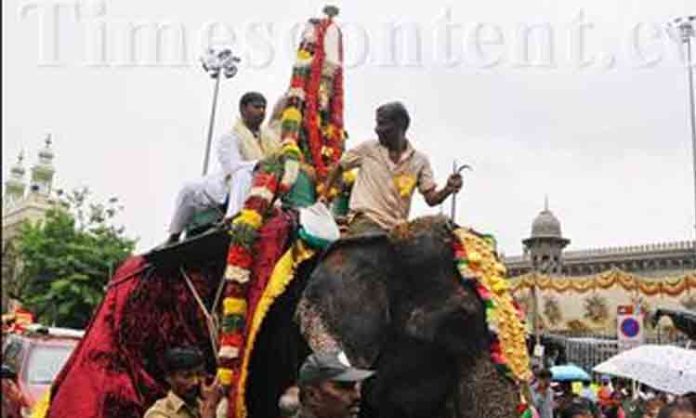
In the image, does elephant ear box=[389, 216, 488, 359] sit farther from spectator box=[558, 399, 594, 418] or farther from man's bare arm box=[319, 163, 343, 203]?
spectator box=[558, 399, 594, 418]

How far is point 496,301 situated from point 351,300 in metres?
0.71

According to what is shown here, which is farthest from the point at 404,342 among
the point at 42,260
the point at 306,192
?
the point at 42,260

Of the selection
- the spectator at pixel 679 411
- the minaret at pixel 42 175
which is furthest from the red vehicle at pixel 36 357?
the minaret at pixel 42 175

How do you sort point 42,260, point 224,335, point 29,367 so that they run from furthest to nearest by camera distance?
point 42,260
point 29,367
point 224,335

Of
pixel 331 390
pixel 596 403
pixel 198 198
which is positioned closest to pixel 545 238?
pixel 596 403

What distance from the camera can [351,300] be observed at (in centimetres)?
489

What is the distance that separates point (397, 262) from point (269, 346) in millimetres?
993

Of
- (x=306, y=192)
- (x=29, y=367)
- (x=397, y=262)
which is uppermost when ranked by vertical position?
(x=306, y=192)

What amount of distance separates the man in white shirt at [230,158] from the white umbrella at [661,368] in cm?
361

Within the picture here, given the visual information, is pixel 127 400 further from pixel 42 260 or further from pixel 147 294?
pixel 42 260

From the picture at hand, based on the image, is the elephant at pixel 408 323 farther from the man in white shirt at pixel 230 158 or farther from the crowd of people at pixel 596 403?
the man in white shirt at pixel 230 158

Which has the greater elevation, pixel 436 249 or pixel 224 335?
pixel 436 249

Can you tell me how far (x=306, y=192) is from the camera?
6.14 m

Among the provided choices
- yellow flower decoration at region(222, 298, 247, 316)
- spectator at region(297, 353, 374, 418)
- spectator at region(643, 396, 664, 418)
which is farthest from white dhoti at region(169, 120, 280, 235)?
spectator at region(643, 396, 664, 418)
